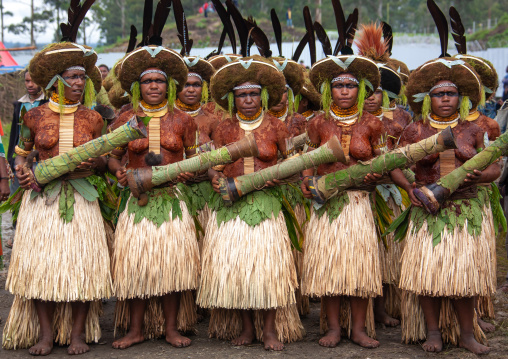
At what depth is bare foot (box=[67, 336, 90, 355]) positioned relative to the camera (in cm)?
450

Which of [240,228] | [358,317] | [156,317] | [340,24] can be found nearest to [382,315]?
[358,317]

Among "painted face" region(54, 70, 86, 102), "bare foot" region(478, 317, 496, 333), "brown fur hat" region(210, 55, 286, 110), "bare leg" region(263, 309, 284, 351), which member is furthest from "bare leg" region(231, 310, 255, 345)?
"painted face" region(54, 70, 86, 102)

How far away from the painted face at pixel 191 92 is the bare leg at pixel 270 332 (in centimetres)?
230

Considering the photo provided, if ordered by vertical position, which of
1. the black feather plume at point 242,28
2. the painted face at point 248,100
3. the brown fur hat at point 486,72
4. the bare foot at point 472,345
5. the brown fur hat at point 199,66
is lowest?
the bare foot at point 472,345

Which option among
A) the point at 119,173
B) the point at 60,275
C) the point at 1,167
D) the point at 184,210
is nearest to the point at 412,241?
the point at 184,210

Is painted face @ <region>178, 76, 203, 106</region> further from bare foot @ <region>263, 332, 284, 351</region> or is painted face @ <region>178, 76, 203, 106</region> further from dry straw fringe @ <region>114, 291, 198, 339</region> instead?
bare foot @ <region>263, 332, 284, 351</region>

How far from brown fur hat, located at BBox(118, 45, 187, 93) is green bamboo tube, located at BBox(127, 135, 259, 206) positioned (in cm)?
75

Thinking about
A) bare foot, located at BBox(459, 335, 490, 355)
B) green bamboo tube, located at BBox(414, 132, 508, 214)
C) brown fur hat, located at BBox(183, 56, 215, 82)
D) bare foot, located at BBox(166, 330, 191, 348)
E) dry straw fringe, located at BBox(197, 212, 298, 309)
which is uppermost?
brown fur hat, located at BBox(183, 56, 215, 82)

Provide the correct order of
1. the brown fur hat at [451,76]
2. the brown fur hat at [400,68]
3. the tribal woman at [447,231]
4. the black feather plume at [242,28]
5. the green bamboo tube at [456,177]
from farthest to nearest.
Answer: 1. the brown fur hat at [400,68]
2. the black feather plume at [242,28]
3. the brown fur hat at [451,76]
4. the tribal woman at [447,231]
5. the green bamboo tube at [456,177]

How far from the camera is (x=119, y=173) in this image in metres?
4.66

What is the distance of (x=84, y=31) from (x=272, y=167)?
39.7m

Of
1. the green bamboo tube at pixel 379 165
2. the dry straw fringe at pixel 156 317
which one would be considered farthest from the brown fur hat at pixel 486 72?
the dry straw fringe at pixel 156 317

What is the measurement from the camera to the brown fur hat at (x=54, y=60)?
454 centimetres

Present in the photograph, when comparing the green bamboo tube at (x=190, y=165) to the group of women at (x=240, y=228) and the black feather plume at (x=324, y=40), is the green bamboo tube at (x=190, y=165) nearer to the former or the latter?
the group of women at (x=240, y=228)
